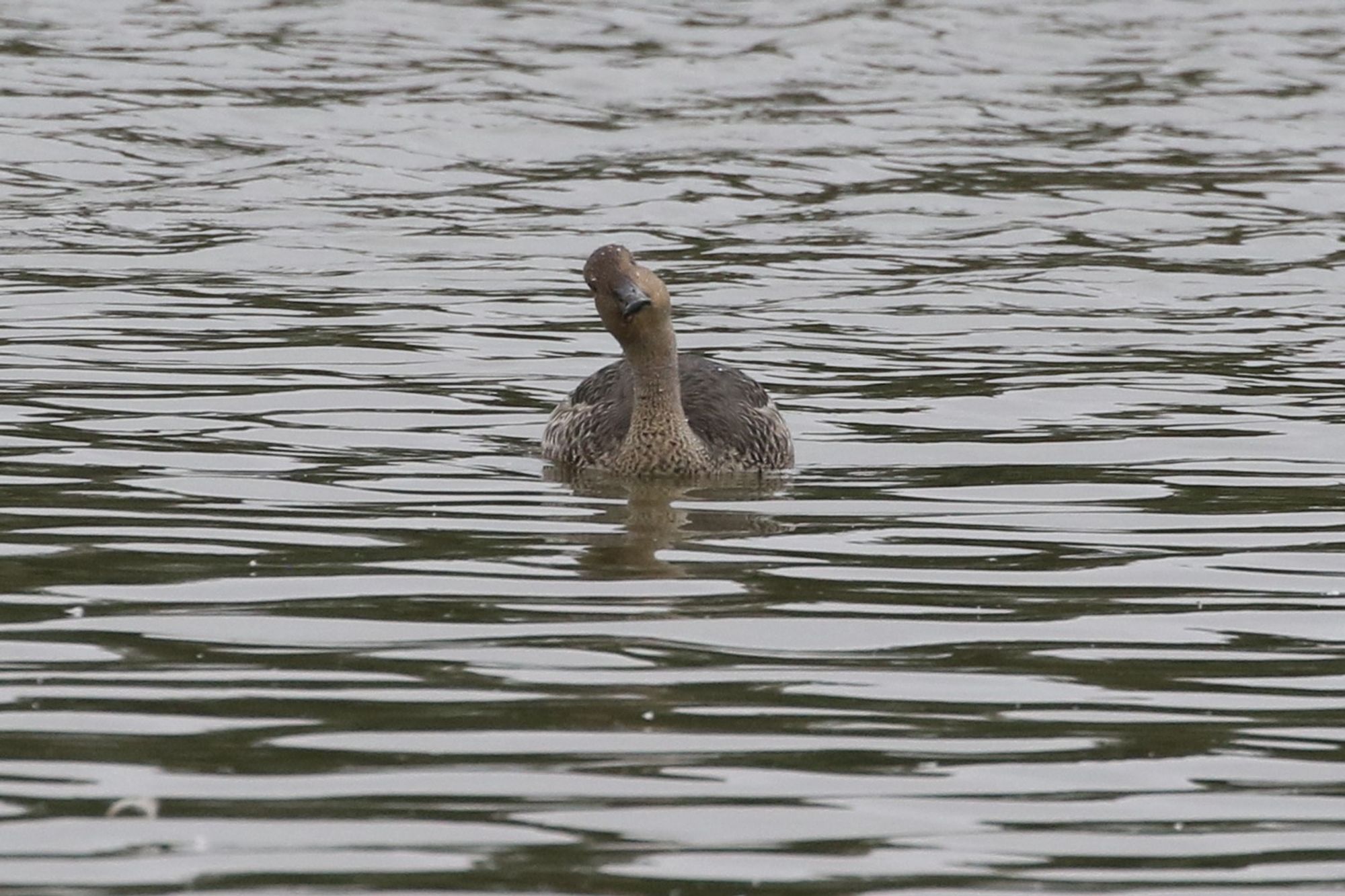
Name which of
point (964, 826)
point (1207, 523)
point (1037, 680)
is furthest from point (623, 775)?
point (1207, 523)

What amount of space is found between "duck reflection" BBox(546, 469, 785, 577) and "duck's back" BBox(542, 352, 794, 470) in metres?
0.13

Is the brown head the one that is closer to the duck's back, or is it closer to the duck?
the duck

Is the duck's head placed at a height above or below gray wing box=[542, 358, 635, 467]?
above

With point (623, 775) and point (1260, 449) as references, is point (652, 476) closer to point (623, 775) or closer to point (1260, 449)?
point (1260, 449)

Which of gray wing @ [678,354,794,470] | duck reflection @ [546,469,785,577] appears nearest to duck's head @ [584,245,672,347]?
gray wing @ [678,354,794,470]

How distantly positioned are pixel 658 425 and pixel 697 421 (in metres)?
0.49

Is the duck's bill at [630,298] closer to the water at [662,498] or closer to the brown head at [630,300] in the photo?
the brown head at [630,300]

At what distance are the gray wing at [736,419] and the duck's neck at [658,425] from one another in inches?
5.0

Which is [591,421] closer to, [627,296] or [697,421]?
[697,421]

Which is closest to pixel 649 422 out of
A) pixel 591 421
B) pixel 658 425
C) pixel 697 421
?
pixel 658 425

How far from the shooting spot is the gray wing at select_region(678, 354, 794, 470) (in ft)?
38.5

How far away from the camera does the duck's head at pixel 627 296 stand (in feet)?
37.6

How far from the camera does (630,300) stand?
11.4 meters

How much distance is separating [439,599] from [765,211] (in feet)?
40.7
